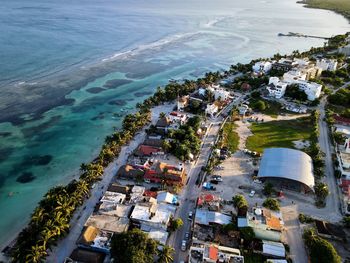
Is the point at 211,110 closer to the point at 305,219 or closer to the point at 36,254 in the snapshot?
the point at 305,219

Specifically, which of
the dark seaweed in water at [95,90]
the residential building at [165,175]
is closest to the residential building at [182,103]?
the dark seaweed in water at [95,90]

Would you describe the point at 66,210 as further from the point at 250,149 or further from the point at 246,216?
the point at 250,149

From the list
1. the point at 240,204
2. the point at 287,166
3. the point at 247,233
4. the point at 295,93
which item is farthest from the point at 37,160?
the point at 295,93

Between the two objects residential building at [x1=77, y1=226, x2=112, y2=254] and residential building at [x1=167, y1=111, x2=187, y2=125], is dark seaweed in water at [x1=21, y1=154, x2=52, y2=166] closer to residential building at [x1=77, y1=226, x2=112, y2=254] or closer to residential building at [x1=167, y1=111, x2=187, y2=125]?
residential building at [x1=77, y1=226, x2=112, y2=254]

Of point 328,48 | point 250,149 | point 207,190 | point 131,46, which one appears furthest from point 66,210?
point 328,48

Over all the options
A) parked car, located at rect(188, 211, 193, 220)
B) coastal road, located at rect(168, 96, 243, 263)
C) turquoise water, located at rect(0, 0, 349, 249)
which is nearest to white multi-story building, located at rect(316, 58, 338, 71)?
turquoise water, located at rect(0, 0, 349, 249)

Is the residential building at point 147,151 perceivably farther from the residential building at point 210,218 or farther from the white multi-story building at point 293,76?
the white multi-story building at point 293,76
